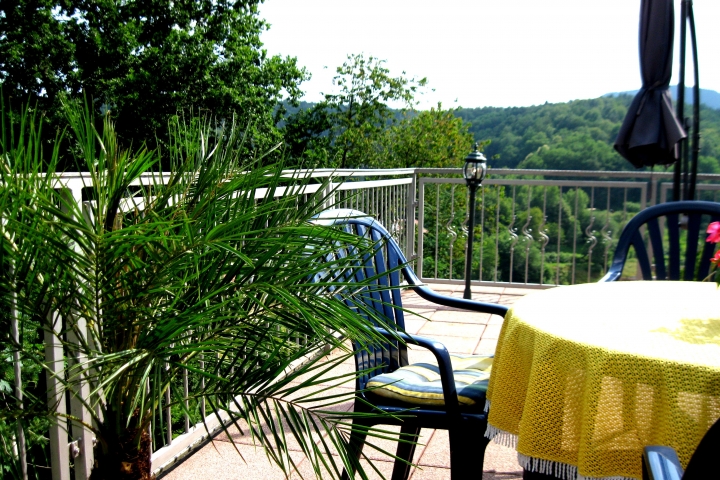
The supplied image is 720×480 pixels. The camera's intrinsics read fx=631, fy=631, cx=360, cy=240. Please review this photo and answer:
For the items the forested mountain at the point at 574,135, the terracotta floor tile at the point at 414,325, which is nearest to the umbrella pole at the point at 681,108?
the forested mountain at the point at 574,135

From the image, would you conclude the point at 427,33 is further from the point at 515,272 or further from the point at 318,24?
the point at 515,272

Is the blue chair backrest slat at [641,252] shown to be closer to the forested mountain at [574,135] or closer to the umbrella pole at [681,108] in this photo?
the umbrella pole at [681,108]

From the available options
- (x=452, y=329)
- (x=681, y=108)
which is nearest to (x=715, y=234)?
(x=452, y=329)

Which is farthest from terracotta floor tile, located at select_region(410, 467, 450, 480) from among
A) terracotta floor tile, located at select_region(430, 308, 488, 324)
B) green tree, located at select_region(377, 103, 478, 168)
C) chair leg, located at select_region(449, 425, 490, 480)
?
green tree, located at select_region(377, 103, 478, 168)

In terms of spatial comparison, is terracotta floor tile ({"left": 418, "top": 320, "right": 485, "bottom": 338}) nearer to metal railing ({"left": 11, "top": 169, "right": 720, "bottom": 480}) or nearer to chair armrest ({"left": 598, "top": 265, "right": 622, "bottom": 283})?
metal railing ({"left": 11, "top": 169, "right": 720, "bottom": 480})

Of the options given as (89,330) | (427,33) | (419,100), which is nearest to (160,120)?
(419,100)

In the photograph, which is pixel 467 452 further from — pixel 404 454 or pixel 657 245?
pixel 657 245

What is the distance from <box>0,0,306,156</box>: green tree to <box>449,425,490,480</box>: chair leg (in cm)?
1396

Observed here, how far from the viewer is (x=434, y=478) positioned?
7.74 feet

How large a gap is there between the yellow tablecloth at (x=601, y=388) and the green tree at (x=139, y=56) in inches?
555

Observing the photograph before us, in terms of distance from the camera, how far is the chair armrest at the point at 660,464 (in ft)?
3.55

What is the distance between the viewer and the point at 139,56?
17266 millimetres

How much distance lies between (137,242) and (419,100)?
70.5ft

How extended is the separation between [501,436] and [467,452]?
21cm
